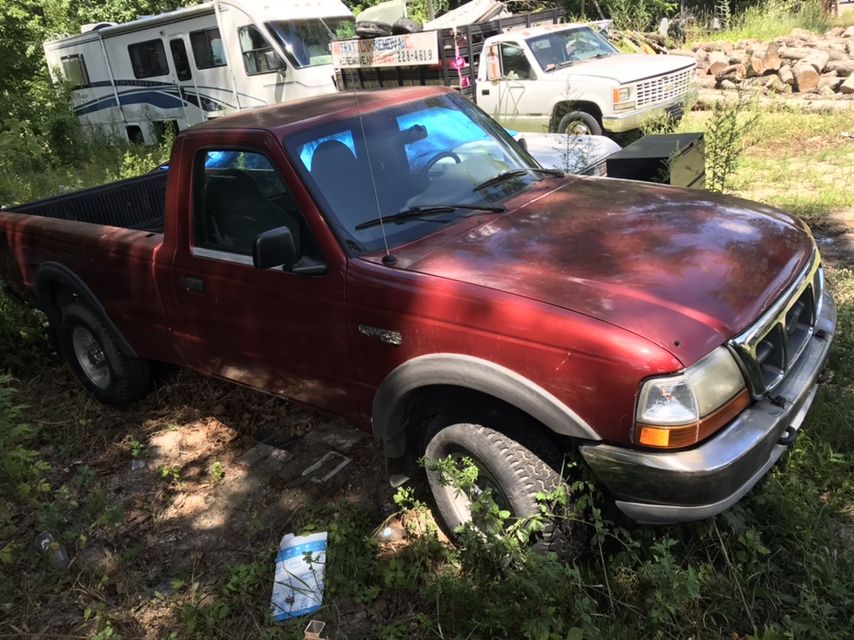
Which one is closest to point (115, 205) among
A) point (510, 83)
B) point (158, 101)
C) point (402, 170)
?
point (402, 170)

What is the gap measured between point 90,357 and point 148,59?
13201 millimetres

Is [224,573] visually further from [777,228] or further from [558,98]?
[558,98]

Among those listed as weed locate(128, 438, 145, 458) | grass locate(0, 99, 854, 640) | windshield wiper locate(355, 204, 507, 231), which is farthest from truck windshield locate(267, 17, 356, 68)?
windshield wiper locate(355, 204, 507, 231)

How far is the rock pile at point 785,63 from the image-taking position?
11828 mm

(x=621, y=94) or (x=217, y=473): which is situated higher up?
(x=621, y=94)

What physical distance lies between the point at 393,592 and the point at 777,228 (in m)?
2.30

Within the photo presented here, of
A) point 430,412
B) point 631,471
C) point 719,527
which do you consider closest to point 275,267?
point 430,412

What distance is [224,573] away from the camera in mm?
3137

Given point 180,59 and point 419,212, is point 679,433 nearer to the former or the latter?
point 419,212

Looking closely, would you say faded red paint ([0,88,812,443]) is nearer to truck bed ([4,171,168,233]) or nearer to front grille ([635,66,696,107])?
truck bed ([4,171,168,233])

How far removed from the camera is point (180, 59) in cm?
1484

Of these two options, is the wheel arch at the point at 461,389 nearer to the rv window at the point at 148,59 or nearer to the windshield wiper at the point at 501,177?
the windshield wiper at the point at 501,177

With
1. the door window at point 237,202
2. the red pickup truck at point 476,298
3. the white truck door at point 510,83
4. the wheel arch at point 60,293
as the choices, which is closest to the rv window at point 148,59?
the white truck door at point 510,83

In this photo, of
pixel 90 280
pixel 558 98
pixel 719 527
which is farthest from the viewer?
pixel 558 98
